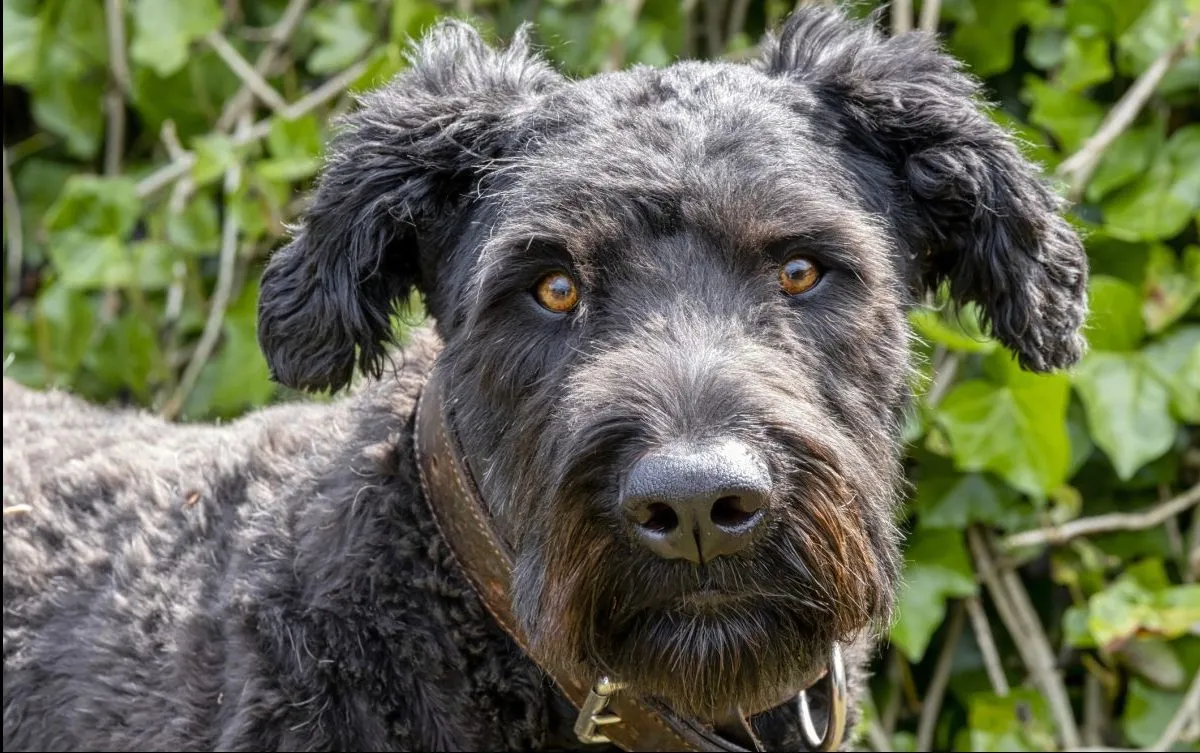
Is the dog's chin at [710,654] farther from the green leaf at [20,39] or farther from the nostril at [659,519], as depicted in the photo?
the green leaf at [20,39]

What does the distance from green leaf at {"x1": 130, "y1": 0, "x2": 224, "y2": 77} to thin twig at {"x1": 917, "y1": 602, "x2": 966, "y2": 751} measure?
141 inches

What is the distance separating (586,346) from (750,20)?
10.5 feet

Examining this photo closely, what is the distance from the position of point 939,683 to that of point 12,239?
4114 mm

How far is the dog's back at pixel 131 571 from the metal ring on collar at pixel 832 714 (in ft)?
3.96

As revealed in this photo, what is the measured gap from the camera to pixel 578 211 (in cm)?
247

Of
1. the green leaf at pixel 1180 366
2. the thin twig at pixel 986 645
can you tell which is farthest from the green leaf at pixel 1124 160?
the thin twig at pixel 986 645

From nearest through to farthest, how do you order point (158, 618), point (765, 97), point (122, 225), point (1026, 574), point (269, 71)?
point (765, 97)
point (158, 618)
point (1026, 574)
point (122, 225)
point (269, 71)

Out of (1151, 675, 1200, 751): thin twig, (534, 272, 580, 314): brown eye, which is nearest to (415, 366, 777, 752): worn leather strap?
(534, 272, 580, 314): brown eye

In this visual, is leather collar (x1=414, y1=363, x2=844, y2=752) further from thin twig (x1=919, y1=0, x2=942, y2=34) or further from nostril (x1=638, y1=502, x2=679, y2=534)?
thin twig (x1=919, y1=0, x2=942, y2=34)

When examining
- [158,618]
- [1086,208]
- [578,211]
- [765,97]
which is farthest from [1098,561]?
[158,618]

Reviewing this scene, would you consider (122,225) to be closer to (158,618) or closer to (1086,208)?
(158,618)

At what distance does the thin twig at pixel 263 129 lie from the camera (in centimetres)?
516

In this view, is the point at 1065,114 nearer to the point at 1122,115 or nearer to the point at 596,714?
the point at 1122,115

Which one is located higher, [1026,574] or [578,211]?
[578,211]
